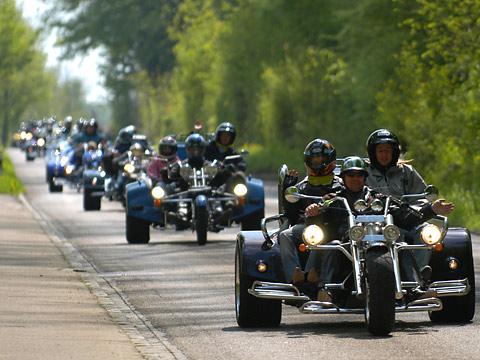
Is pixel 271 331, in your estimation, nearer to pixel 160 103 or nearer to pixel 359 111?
pixel 359 111

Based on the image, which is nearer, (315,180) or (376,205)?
(376,205)

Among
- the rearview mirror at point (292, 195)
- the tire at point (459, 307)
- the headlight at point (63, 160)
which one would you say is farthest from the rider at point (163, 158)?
the headlight at point (63, 160)

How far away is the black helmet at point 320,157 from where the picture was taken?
15.8 metres

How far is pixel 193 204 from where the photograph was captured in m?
28.0

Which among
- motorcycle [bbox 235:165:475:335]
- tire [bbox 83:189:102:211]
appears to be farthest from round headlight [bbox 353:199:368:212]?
tire [bbox 83:189:102:211]

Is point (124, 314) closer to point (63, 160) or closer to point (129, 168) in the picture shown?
point (129, 168)

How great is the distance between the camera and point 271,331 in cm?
1521

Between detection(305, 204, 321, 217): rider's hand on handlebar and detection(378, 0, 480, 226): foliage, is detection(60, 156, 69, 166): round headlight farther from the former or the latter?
detection(305, 204, 321, 217): rider's hand on handlebar

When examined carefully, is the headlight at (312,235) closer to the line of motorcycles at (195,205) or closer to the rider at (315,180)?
the rider at (315,180)

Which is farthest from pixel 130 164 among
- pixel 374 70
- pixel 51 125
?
pixel 51 125

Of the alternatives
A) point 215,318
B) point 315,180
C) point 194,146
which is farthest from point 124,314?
point 194,146

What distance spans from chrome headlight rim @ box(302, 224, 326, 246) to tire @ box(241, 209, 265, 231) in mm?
14158

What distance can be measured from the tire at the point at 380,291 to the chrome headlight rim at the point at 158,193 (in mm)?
14329

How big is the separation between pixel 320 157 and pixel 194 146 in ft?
41.6
